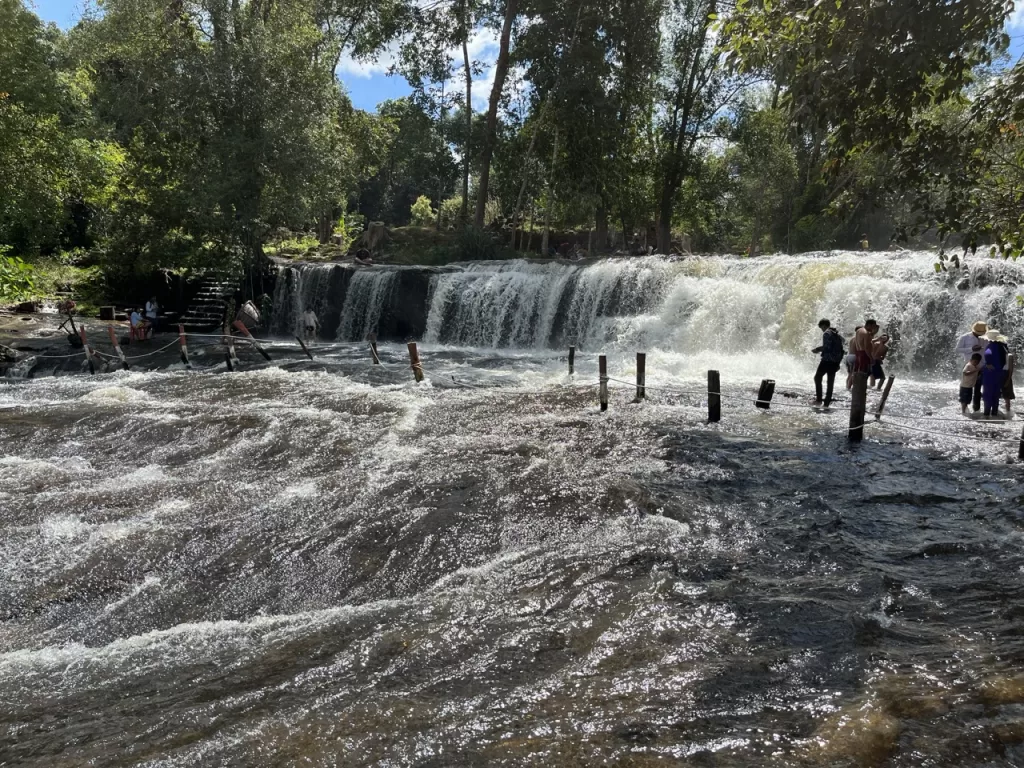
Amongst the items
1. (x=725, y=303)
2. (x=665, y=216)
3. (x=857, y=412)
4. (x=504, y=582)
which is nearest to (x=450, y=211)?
(x=665, y=216)

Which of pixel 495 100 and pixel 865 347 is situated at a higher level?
pixel 495 100

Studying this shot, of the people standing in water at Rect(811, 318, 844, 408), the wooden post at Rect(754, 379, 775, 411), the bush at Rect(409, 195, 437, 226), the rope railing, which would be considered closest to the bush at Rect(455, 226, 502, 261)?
the rope railing

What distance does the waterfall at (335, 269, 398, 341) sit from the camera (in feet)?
84.9

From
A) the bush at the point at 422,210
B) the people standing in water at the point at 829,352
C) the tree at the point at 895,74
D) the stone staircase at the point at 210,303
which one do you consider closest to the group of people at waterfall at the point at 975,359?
the people standing in water at the point at 829,352

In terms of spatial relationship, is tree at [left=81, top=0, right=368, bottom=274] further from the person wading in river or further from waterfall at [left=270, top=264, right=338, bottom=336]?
the person wading in river

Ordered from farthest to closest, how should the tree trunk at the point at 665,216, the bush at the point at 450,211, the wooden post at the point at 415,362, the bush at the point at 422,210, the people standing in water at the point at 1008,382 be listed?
1. the bush at the point at 422,210
2. the bush at the point at 450,211
3. the tree trunk at the point at 665,216
4. the wooden post at the point at 415,362
5. the people standing in water at the point at 1008,382

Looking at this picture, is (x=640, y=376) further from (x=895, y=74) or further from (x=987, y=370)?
(x=895, y=74)

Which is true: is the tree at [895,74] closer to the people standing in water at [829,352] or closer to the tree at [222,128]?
the people standing in water at [829,352]

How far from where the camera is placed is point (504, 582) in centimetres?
602

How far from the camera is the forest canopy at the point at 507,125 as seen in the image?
677 cm

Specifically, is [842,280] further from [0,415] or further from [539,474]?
[0,415]

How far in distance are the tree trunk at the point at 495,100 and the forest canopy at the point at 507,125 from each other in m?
0.13

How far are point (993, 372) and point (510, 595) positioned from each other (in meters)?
9.11

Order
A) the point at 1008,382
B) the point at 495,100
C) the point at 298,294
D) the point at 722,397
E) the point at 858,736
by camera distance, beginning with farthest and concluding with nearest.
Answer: the point at 495,100 → the point at 298,294 → the point at 722,397 → the point at 1008,382 → the point at 858,736
